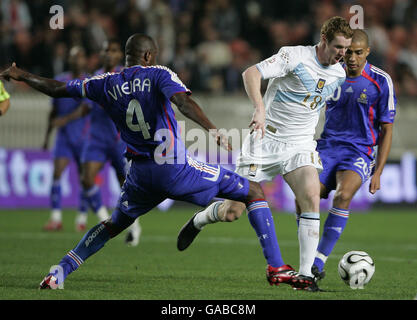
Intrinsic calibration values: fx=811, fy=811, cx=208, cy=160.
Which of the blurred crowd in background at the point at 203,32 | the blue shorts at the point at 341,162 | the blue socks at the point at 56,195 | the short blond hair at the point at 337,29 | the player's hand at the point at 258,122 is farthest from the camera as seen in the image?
the blurred crowd in background at the point at 203,32

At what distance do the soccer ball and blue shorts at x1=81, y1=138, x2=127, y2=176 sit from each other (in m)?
4.41

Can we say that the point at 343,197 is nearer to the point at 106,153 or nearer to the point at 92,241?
the point at 92,241

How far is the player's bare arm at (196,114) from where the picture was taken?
18.7ft

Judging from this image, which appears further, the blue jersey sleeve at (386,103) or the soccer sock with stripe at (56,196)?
the soccer sock with stripe at (56,196)

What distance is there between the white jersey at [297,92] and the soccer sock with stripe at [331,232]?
2.66 feet

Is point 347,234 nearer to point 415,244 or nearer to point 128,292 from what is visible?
point 415,244

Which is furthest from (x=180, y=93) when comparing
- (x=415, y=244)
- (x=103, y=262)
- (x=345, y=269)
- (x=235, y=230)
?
(x=235, y=230)

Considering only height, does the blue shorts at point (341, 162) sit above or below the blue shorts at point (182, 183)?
above

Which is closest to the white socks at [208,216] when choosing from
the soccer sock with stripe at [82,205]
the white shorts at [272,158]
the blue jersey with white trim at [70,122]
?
the white shorts at [272,158]

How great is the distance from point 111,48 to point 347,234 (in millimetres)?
4441

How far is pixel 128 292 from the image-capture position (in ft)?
20.5

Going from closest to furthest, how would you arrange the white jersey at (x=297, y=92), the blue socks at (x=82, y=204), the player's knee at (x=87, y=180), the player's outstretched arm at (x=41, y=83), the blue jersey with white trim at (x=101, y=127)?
the player's outstretched arm at (x=41, y=83), the white jersey at (x=297, y=92), the blue jersey with white trim at (x=101, y=127), the player's knee at (x=87, y=180), the blue socks at (x=82, y=204)

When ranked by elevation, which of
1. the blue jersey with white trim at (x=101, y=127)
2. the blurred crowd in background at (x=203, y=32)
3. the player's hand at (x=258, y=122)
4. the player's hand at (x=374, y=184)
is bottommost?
the player's hand at (x=374, y=184)

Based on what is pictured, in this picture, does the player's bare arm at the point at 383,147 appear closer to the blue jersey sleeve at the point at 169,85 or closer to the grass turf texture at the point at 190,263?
the grass turf texture at the point at 190,263
